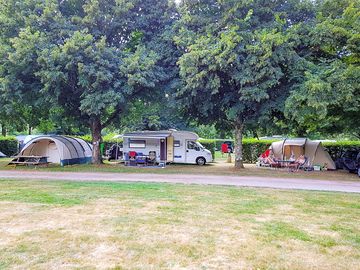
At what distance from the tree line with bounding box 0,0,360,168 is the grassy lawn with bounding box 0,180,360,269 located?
716 cm

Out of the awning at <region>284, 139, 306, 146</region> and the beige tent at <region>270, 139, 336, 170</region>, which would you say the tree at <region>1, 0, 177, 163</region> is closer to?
the awning at <region>284, 139, 306, 146</region>

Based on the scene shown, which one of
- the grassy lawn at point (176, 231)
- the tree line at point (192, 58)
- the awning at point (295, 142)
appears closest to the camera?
the grassy lawn at point (176, 231)

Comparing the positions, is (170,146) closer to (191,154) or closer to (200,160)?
(191,154)

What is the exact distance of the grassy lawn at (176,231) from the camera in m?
4.47

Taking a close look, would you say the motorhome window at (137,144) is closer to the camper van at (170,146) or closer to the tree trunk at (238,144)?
the camper van at (170,146)

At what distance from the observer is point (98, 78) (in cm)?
1616

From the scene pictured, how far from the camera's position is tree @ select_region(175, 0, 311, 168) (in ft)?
50.3

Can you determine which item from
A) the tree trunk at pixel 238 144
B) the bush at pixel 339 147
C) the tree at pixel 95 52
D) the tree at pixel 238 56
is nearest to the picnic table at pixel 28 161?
the tree at pixel 95 52

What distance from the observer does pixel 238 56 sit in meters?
15.6

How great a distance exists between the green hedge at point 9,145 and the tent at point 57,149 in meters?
11.0

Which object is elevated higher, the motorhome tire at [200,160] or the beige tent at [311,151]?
the beige tent at [311,151]

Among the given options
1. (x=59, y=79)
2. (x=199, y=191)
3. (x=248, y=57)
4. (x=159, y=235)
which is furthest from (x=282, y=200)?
(x=59, y=79)

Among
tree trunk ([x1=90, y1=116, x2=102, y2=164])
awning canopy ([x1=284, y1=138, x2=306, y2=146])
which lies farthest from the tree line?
awning canopy ([x1=284, y1=138, x2=306, y2=146])

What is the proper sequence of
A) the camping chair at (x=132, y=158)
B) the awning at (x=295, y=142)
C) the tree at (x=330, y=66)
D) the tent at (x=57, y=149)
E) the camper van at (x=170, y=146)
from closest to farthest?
the tree at (x=330, y=66) < the tent at (x=57, y=149) < the awning at (x=295, y=142) < the camping chair at (x=132, y=158) < the camper van at (x=170, y=146)
